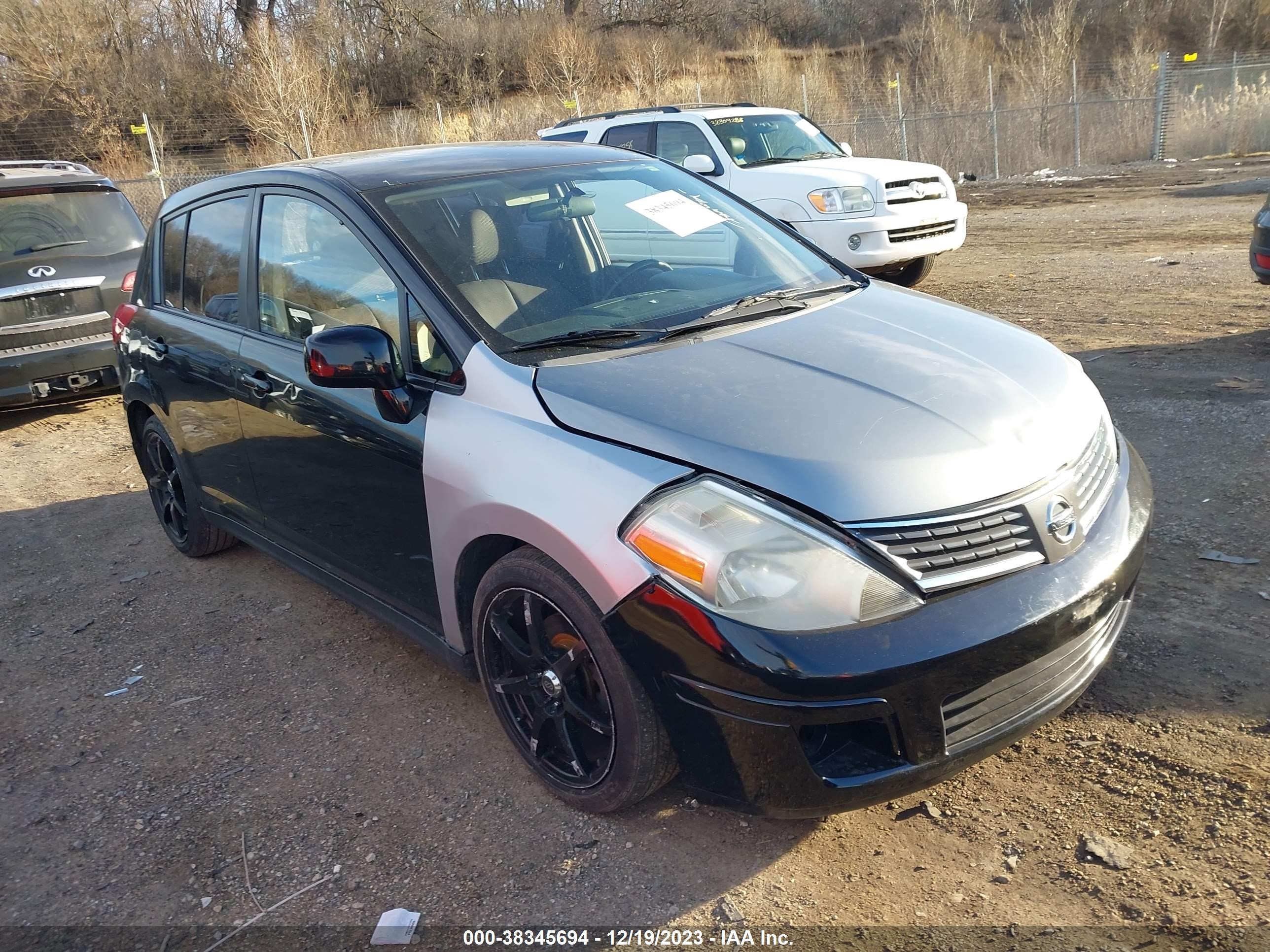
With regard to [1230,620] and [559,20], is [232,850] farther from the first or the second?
[559,20]

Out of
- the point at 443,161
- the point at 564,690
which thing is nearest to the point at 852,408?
the point at 564,690

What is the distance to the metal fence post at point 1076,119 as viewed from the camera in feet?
72.4

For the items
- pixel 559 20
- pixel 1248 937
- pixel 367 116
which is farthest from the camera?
pixel 559 20

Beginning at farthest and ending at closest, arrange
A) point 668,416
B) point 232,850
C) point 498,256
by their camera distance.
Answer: point 498,256 < point 232,850 < point 668,416

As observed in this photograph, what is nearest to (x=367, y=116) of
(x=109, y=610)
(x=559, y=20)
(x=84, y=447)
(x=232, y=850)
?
(x=559, y=20)

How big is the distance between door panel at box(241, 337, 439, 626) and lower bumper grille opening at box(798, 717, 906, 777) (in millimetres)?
1359

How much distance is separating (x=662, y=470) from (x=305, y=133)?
21.3 m

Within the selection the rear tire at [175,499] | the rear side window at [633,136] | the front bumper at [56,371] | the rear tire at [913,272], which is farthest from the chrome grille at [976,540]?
the rear side window at [633,136]

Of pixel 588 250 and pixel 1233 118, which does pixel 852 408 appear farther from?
pixel 1233 118

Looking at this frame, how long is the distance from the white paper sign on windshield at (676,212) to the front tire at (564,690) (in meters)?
1.60

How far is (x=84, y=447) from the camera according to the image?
7.41m

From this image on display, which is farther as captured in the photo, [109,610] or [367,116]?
[367,116]

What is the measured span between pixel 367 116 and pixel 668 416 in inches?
1075

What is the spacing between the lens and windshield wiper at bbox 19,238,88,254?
7656 mm
